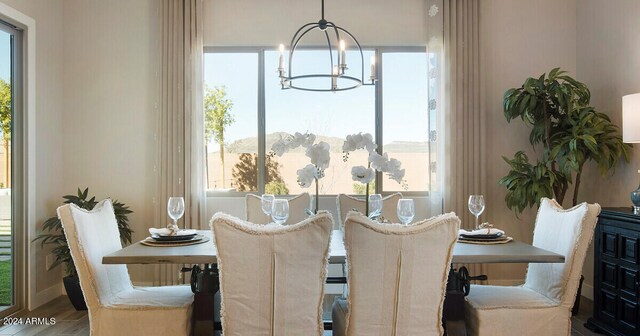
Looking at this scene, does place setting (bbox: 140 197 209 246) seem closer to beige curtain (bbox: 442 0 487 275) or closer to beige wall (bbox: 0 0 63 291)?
beige wall (bbox: 0 0 63 291)

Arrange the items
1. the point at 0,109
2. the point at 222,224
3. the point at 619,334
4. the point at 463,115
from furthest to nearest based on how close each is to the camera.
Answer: the point at 463,115 < the point at 0,109 < the point at 619,334 < the point at 222,224

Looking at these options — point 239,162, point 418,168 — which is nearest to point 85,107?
point 239,162

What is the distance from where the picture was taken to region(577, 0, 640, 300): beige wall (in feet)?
12.7

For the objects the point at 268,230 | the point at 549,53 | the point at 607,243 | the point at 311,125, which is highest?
the point at 549,53

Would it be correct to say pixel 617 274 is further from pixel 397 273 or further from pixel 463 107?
pixel 397 273

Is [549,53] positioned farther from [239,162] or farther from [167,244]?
[167,244]

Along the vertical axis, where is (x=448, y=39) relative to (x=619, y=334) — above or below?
above

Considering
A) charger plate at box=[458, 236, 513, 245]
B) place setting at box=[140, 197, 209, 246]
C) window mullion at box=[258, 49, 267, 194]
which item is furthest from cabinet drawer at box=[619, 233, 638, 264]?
window mullion at box=[258, 49, 267, 194]

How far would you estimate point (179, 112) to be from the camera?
4.48 meters

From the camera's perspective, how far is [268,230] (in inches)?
78.8

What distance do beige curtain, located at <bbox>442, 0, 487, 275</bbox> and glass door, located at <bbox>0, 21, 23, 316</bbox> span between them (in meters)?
3.60

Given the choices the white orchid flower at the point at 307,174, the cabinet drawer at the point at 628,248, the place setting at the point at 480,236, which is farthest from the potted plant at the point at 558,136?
the white orchid flower at the point at 307,174

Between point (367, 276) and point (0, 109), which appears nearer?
point (367, 276)

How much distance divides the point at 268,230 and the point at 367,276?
1.44ft
